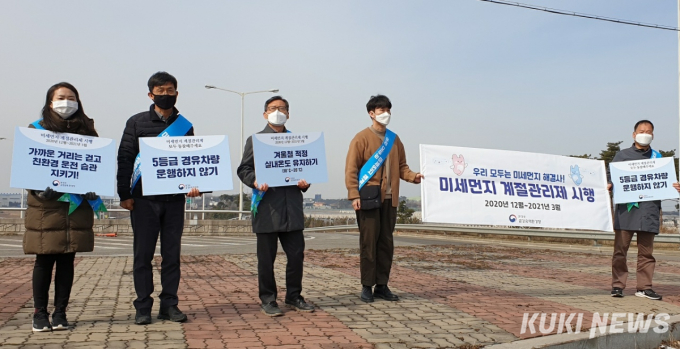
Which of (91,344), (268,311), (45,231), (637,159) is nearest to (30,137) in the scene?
(45,231)

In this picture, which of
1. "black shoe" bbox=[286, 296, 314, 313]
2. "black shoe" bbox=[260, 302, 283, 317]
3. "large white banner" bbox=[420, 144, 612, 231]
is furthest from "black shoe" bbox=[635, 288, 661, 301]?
"black shoe" bbox=[260, 302, 283, 317]

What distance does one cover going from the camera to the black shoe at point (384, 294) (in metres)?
6.77

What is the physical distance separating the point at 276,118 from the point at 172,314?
6.91 ft

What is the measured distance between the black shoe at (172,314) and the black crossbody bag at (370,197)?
2.24 meters

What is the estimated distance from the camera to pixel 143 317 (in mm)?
5270

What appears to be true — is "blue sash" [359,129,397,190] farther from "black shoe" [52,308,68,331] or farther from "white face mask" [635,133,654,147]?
"white face mask" [635,133,654,147]

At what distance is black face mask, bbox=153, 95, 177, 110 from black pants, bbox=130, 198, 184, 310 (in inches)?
33.7

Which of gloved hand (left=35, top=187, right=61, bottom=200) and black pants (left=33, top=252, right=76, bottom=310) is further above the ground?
gloved hand (left=35, top=187, right=61, bottom=200)

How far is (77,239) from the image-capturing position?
498 centimetres

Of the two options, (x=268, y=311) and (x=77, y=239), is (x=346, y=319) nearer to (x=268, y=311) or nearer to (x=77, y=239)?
(x=268, y=311)

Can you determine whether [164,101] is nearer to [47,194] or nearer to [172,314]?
[47,194]

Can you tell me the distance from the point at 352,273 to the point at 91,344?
5.59 metres

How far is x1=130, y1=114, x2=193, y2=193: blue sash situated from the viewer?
5.40 m

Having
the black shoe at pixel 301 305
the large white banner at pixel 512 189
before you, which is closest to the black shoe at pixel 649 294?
the large white banner at pixel 512 189
